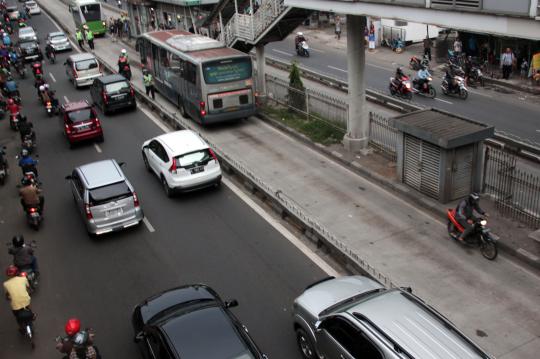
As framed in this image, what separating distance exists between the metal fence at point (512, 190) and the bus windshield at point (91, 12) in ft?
137

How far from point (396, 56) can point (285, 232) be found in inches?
1001

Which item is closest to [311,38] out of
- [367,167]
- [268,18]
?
[268,18]

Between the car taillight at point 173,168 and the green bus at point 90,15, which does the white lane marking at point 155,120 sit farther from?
the green bus at point 90,15

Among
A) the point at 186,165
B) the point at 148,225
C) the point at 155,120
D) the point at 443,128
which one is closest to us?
the point at 443,128

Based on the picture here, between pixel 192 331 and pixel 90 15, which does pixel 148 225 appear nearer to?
pixel 192 331

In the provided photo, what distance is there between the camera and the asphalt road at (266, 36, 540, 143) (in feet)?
74.4

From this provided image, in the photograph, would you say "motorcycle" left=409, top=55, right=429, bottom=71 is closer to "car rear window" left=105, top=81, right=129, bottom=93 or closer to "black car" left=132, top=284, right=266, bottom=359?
"car rear window" left=105, top=81, right=129, bottom=93

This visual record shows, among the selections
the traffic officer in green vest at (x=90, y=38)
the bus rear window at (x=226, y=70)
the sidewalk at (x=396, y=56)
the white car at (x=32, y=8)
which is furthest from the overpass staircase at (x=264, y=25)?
the white car at (x=32, y=8)

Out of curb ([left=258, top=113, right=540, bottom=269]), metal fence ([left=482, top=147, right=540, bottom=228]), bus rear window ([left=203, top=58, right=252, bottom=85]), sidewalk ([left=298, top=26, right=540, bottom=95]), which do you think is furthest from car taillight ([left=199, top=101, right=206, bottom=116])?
sidewalk ([left=298, top=26, right=540, bottom=95])

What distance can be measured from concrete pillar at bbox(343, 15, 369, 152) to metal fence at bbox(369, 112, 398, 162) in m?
0.26

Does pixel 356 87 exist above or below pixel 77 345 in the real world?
above

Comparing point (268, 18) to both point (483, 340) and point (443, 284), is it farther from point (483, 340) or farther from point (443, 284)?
point (483, 340)

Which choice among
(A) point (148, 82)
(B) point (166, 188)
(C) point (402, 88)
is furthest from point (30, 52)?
(B) point (166, 188)

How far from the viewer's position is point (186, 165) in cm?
1638
